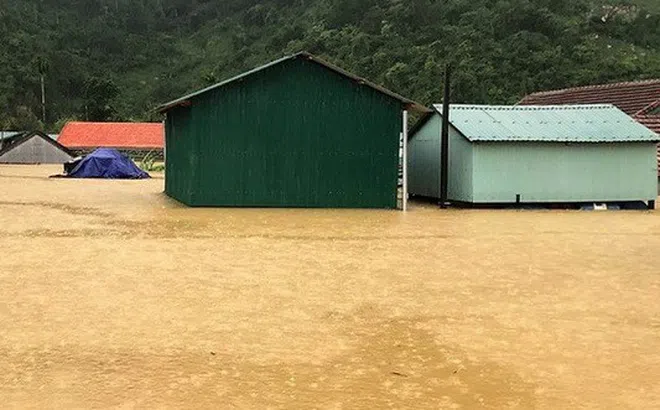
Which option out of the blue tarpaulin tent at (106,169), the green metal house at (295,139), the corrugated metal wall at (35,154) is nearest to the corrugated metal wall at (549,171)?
the green metal house at (295,139)

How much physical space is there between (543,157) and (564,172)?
72cm

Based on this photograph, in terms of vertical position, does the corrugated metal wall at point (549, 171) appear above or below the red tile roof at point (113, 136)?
below

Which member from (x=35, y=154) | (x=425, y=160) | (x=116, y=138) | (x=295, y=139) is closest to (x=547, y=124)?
(x=425, y=160)

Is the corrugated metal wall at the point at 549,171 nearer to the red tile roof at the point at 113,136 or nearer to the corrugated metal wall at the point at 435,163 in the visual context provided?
the corrugated metal wall at the point at 435,163

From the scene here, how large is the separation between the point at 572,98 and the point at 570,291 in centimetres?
2196

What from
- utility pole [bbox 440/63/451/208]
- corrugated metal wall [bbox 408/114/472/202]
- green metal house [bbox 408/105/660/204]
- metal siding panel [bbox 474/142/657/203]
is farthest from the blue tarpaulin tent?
metal siding panel [bbox 474/142/657/203]

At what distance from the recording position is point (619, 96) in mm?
27609

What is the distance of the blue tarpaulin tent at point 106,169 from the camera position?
1287 inches

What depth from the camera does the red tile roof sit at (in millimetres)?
51750

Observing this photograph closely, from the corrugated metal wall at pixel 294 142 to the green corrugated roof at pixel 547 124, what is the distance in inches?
95.9

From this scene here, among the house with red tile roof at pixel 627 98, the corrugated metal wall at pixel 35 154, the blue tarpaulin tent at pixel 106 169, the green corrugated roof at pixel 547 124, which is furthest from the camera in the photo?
the corrugated metal wall at pixel 35 154

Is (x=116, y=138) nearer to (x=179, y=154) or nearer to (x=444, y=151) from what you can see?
(x=179, y=154)

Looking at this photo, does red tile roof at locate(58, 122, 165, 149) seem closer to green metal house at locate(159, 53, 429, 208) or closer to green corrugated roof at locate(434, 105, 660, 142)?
green metal house at locate(159, 53, 429, 208)

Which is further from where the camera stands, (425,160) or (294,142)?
(425,160)
